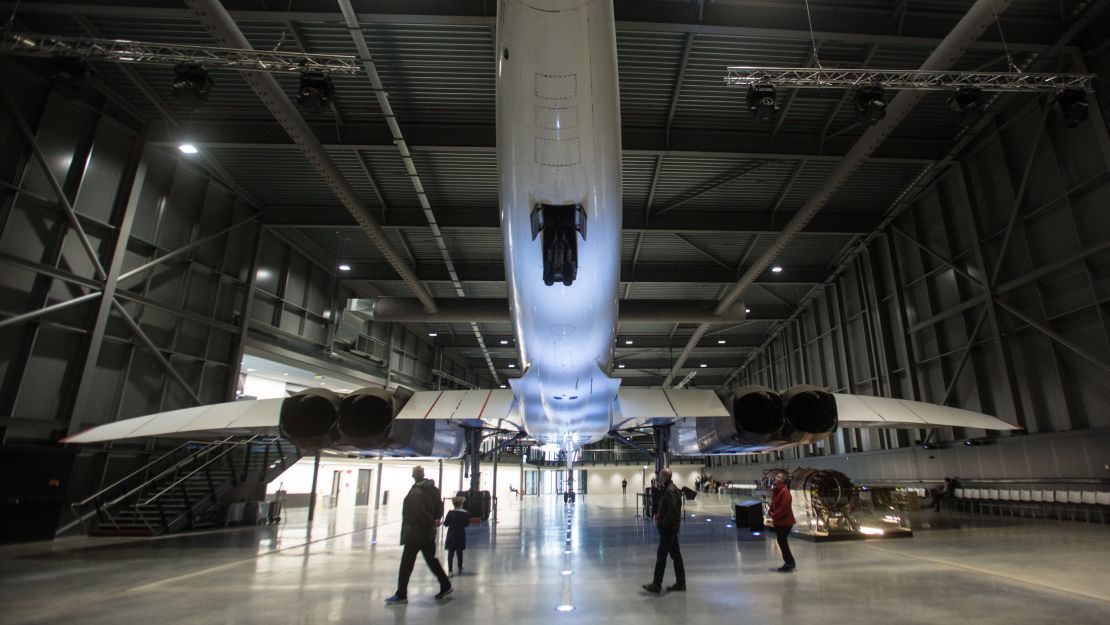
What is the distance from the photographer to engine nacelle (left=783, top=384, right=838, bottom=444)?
5.82 meters

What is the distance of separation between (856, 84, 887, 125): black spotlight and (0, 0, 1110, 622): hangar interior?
1381 millimetres

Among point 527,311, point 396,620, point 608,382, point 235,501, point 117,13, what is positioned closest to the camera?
point 396,620

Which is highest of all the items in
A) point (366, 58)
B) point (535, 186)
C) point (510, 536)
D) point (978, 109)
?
point (366, 58)

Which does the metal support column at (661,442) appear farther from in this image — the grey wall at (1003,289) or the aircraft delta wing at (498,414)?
the grey wall at (1003,289)

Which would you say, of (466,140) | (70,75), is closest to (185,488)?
(70,75)

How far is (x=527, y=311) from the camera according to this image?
4.77 metres

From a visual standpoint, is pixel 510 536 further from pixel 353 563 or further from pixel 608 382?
pixel 608 382

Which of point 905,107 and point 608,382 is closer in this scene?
point 608,382

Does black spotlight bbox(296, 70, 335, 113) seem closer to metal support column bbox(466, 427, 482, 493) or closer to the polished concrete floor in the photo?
the polished concrete floor

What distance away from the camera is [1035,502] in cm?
1266

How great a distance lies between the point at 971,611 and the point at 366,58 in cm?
1132

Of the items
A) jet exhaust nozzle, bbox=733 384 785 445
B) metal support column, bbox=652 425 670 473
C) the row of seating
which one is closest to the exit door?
metal support column, bbox=652 425 670 473

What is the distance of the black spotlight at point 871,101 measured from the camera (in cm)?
912

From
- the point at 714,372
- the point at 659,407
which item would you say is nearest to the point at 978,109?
the point at 659,407
